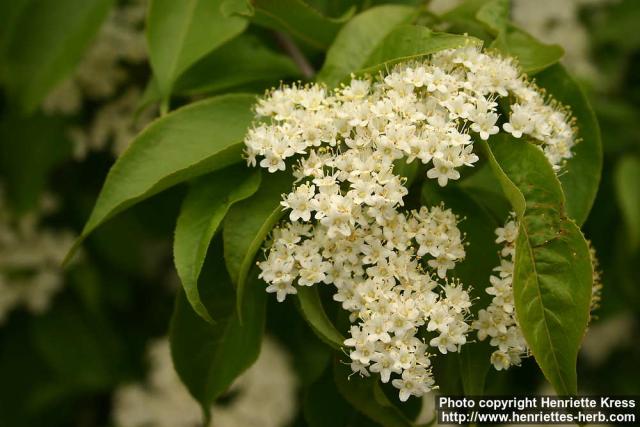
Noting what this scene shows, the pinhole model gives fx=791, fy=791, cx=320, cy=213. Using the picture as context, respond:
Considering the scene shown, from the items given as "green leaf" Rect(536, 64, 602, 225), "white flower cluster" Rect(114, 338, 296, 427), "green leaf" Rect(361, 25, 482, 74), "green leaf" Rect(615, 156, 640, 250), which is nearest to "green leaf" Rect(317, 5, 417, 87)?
"green leaf" Rect(361, 25, 482, 74)

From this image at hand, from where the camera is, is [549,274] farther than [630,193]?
No

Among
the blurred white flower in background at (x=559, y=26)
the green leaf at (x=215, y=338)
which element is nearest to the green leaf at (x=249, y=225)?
the green leaf at (x=215, y=338)

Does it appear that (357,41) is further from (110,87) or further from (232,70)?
(110,87)

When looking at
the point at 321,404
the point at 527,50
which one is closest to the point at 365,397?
the point at 321,404

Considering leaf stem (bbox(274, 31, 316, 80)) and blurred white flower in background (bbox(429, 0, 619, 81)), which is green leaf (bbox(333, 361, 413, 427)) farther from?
blurred white flower in background (bbox(429, 0, 619, 81))

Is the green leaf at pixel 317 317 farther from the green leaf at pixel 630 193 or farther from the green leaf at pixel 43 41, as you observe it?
the green leaf at pixel 630 193

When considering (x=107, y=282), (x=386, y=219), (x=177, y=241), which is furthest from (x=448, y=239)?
(x=107, y=282)
